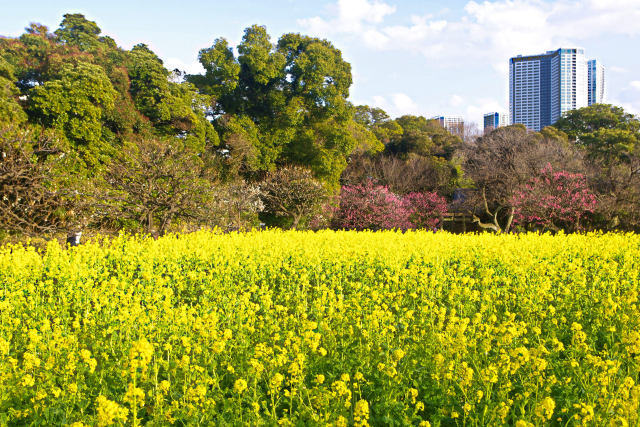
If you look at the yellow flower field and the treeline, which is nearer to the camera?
the yellow flower field

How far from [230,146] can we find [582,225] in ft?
50.1

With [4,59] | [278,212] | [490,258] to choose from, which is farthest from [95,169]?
[490,258]

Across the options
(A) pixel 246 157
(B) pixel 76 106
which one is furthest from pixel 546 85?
(B) pixel 76 106

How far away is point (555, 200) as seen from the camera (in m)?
15.8

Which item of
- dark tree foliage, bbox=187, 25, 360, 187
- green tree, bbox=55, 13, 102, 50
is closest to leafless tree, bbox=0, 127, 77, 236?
dark tree foliage, bbox=187, 25, 360, 187

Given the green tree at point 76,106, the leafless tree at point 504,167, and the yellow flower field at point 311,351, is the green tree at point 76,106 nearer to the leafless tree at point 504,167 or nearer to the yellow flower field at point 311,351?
the yellow flower field at point 311,351

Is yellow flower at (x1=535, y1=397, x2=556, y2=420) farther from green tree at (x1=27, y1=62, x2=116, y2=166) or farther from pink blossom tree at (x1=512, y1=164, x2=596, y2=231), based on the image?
green tree at (x1=27, y1=62, x2=116, y2=166)

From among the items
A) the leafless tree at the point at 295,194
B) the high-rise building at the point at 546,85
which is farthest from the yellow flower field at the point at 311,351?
the high-rise building at the point at 546,85

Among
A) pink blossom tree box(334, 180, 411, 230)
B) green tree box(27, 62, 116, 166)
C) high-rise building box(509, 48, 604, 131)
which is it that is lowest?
pink blossom tree box(334, 180, 411, 230)

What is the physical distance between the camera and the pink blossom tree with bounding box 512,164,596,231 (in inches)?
615

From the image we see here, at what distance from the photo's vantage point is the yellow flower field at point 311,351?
2.68 m

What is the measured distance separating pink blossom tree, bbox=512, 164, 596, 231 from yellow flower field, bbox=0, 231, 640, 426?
355 inches

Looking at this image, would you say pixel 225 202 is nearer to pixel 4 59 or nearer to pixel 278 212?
pixel 278 212

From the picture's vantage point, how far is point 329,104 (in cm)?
2148
